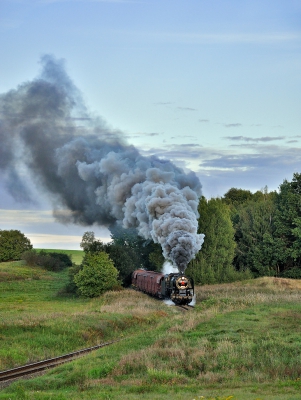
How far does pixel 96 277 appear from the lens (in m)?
60.4

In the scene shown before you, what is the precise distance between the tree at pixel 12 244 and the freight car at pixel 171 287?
67368 millimetres

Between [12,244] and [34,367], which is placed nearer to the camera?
[34,367]

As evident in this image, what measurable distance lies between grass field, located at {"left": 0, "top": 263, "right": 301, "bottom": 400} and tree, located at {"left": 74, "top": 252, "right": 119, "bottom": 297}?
521 inches

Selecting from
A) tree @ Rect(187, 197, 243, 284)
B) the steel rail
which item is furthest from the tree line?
the steel rail

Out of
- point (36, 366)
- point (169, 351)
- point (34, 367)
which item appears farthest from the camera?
point (36, 366)

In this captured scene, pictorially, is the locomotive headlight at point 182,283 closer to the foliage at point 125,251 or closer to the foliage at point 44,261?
the foliage at point 125,251

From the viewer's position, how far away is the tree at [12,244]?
11900 cm

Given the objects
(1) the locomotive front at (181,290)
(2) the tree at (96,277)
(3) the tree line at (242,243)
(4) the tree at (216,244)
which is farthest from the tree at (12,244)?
(1) the locomotive front at (181,290)

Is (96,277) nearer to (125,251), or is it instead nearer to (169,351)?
(125,251)

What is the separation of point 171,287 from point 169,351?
23.0 meters

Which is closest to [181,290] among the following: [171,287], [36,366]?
[171,287]

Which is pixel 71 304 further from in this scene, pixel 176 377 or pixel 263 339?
pixel 176 377

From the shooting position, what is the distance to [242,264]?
85062 mm

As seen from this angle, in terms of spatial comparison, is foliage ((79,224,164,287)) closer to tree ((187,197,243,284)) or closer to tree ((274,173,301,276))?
tree ((187,197,243,284))
